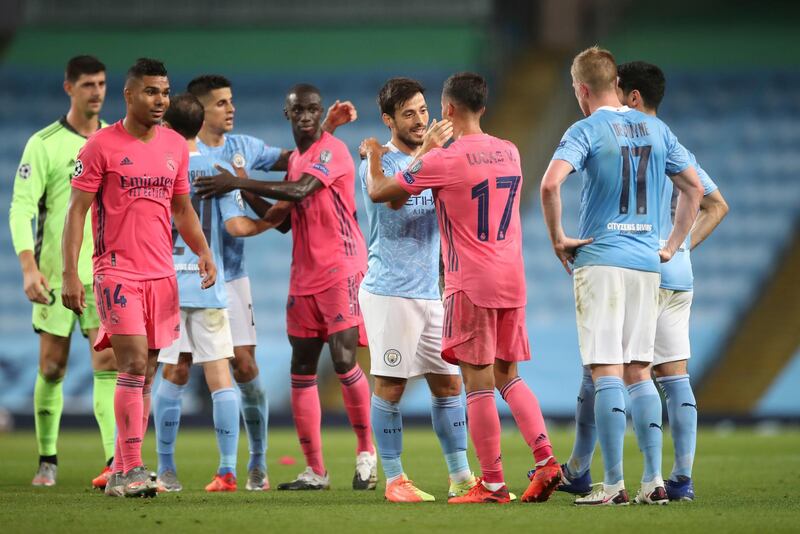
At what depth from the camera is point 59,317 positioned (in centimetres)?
846

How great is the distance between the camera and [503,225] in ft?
21.6

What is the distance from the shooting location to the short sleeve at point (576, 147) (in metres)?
6.29

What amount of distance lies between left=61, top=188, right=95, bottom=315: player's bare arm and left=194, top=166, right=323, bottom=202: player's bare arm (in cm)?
107

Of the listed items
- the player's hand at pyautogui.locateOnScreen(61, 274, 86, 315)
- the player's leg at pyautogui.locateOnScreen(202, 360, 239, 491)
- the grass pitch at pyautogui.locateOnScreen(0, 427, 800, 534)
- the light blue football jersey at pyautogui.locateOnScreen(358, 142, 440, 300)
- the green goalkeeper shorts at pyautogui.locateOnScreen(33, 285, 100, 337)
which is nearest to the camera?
the grass pitch at pyautogui.locateOnScreen(0, 427, 800, 534)

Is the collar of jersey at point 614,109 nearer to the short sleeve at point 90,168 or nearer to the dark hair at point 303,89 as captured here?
the dark hair at point 303,89

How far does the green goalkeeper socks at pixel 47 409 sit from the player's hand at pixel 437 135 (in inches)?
140

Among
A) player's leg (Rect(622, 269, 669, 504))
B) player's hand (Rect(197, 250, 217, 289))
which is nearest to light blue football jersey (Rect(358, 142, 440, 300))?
player's hand (Rect(197, 250, 217, 289))

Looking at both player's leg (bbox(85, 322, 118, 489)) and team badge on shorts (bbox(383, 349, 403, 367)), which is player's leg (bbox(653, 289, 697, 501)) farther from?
player's leg (bbox(85, 322, 118, 489))

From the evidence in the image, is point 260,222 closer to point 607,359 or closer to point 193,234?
point 193,234

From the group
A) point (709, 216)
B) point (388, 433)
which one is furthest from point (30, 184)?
point (709, 216)

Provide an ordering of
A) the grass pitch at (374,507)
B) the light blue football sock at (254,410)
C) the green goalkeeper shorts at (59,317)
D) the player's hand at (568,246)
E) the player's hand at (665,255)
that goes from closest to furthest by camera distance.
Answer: the grass pitch at (374,507)
the player's hand at (568,246)
the player's hand at (665,255)
the light blue football sock at (254,410)
the green goalkeeper shorts at (59,317)

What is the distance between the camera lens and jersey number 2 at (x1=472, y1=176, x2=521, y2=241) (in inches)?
256

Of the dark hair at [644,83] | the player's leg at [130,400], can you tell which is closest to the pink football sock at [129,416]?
the player's leg at [130,400]

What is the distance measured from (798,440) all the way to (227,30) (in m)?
13.6
